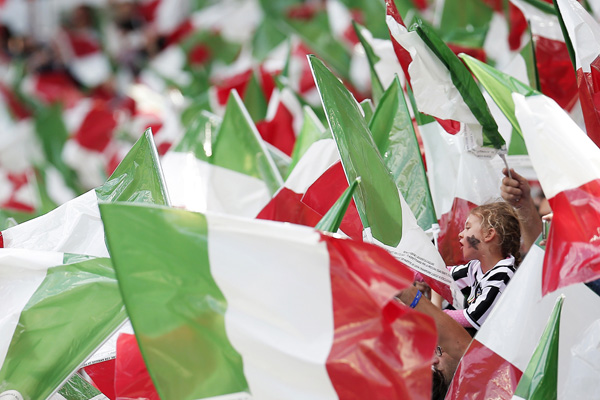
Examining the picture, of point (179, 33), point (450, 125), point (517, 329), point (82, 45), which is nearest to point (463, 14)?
point (450, 125)

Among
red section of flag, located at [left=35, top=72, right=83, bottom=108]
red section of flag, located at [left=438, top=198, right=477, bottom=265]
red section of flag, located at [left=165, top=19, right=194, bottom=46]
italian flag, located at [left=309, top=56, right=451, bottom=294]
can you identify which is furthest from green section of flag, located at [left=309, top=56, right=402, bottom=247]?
red section of flag, located at [left=165, top=19, right=194, bottom=46]

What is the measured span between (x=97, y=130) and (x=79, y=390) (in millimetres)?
4342

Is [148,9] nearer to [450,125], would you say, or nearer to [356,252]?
[450,125]

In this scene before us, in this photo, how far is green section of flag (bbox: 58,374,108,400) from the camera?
2.10 metres

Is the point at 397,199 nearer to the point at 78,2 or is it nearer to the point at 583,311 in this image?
the point at 583,311

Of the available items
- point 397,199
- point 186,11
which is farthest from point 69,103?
point 397,199

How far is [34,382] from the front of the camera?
1.86 metres

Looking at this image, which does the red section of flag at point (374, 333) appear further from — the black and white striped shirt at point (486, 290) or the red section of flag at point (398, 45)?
the red section of flag at point (398, 45)

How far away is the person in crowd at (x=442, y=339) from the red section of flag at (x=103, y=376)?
76 cm

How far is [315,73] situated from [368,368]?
0.78 metres

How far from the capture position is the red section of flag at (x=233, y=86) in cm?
449

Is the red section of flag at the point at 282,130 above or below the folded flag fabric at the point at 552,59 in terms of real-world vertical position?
below

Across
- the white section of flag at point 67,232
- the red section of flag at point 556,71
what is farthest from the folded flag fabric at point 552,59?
the white section of flag at point 67,232

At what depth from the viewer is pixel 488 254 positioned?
2.22 metres
